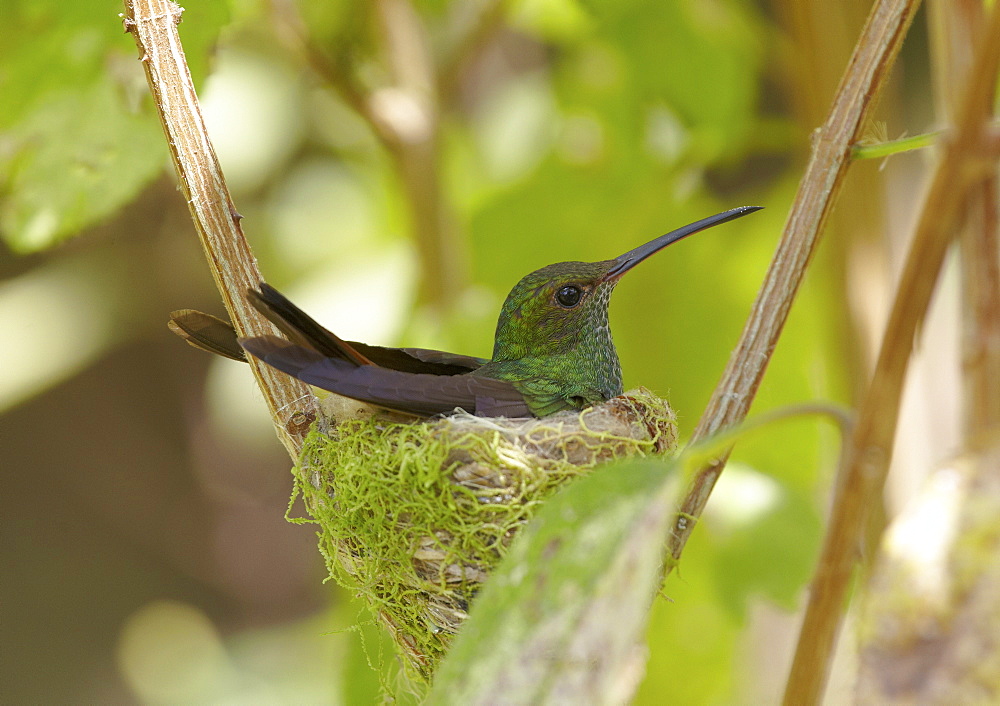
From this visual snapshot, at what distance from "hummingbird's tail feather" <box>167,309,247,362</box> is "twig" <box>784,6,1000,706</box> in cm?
82

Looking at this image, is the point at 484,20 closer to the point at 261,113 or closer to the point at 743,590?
the point at 261,113

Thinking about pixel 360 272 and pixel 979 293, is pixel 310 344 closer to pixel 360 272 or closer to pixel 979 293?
pixel 979 293

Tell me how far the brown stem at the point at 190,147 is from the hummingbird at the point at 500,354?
0.04m

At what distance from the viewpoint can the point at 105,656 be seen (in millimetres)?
2820

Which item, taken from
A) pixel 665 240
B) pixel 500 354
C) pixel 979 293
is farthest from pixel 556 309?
pixel 979 293

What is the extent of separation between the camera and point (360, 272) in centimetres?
210

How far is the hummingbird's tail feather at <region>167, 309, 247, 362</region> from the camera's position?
1.21m

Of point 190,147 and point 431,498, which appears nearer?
point 190,147

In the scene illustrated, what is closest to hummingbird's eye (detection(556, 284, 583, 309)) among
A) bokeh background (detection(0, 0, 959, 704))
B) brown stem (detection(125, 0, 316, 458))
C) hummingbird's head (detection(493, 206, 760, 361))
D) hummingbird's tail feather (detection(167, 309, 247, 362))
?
hummingbird's head (detection(493, 206, 760, 361))

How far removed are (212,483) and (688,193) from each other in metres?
1.76

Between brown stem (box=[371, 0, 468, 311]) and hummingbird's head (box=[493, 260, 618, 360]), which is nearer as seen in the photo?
hummingbird's head (box=[493, 260, 618, 360])

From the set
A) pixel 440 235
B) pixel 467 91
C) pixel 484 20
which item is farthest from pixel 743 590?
pixel 467 91

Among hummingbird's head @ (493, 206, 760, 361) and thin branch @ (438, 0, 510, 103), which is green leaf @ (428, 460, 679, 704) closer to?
hummingbird's head @ (493, 206, 760, 361)

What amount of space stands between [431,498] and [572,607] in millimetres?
595
